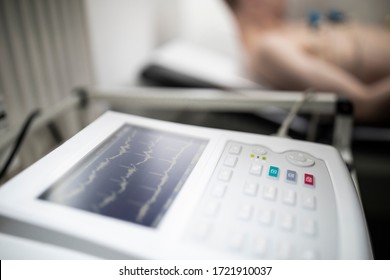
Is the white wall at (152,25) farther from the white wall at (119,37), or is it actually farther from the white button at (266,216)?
the white button at (266,216)

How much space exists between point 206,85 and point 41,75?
2.14 ft

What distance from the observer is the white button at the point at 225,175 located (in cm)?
34

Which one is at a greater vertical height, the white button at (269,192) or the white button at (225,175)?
the white button at (225,175)

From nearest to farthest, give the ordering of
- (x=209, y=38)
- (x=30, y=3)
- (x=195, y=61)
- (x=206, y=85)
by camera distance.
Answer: (x=30, y=3)
(x=206, y=85)
(x=195, y=61)
(x=209, y=38)

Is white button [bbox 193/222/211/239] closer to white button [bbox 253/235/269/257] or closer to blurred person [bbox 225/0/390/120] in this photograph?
white button [bbox 253/235/269/257]

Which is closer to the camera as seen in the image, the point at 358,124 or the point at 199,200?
the point at 199,200

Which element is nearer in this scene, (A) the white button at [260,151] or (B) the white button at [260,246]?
(B) the white button at [260,246]

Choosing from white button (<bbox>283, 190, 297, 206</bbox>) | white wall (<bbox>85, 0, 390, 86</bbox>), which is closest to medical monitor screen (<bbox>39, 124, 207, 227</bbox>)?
white button (<bbox>283, 190, 297, 206</bbox>)

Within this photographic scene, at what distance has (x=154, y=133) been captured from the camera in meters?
0.41

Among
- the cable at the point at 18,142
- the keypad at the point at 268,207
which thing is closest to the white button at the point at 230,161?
the keypad at the point at 268,207

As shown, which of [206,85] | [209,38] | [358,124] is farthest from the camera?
[209,38]

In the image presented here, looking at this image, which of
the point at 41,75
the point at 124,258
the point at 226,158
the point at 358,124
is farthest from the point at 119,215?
the point at 358,124

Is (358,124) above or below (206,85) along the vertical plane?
below

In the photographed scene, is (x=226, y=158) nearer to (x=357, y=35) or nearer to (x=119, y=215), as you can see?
(x=119, y=215)
